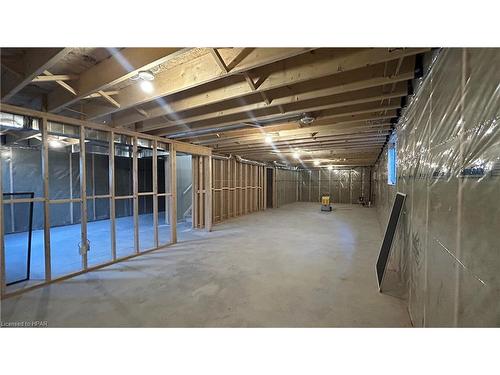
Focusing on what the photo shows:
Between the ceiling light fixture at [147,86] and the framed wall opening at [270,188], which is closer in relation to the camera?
the ceiling light fixture at [147,86]

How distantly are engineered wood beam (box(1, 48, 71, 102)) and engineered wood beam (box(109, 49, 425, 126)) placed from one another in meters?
0.91

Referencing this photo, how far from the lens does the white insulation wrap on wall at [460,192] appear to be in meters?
0.85

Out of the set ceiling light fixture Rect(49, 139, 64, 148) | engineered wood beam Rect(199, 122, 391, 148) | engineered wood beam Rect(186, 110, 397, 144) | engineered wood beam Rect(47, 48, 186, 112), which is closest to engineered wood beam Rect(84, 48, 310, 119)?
engineered wood beam Rect(47, 48, 186, 112)

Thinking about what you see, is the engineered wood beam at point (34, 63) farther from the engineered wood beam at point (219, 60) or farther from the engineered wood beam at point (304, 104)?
the engineered wood beam at point (304, 104)

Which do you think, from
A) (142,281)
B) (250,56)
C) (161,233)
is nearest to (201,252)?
(142,281)

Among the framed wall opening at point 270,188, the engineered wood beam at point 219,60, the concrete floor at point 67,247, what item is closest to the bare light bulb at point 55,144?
the concrete floor at point 67,247

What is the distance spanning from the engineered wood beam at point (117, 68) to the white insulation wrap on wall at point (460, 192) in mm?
1675

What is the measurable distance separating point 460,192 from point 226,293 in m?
2.24

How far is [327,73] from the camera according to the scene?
5.82ft

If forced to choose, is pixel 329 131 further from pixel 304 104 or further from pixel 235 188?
pixel 235 188

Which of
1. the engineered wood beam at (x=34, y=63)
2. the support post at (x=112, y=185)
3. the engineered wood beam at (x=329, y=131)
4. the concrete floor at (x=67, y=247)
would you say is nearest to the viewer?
the engineered wood beam at (x=34, y=63)

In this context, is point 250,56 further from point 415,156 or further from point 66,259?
point 66,259

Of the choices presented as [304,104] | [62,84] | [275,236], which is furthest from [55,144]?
[304,104]

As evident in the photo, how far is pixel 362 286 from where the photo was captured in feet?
8.43
